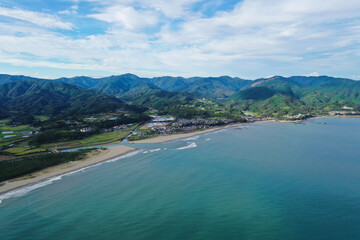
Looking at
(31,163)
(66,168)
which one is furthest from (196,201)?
(31,163)

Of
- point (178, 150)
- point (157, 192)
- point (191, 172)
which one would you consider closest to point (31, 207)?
point (157, 192)

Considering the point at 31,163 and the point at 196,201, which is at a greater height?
the point at 31,163

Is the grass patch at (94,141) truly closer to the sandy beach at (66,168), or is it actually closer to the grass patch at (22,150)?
the grass patch at (22,150)

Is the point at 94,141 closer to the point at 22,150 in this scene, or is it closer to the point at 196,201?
the point at 22,150

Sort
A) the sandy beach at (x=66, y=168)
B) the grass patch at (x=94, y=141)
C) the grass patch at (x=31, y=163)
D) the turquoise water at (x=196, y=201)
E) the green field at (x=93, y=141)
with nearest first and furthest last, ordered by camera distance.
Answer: the turquoise water at (x=196, y=201)
the sandy beach at (x=66, y=168)
the grass patch at (x=31, y=163)
the green field at (x=93, y=141)
the grass patch at (x=94, y=141)

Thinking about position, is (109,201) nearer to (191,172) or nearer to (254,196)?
(191,172)

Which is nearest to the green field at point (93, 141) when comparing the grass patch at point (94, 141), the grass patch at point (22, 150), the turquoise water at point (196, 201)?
the grass patch at point (94, 141)

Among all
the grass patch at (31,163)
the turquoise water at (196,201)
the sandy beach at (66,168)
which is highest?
the grass patch at (31,163)
